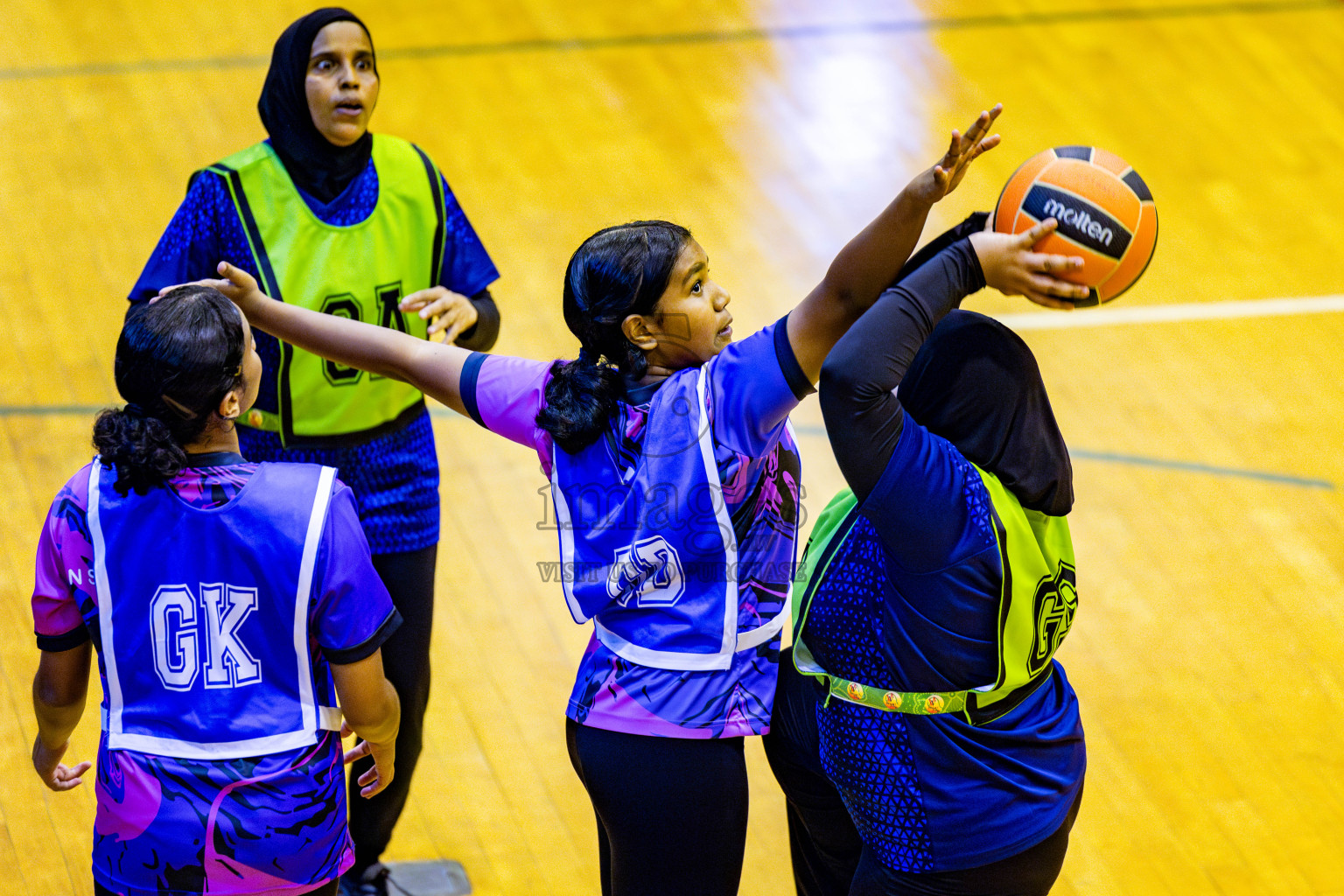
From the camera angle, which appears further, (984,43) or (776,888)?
(984,43)

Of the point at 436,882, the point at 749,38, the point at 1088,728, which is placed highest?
the point at 749,38

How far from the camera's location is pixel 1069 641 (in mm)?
4047

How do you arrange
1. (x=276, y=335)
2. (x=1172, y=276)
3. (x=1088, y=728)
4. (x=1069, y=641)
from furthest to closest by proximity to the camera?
(x=1172, y=276) < (x=1069, y=641) < (x=1088, y=728) < (x=276, y=335)

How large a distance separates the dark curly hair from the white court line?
3832 mm

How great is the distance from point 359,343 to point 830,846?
119cm

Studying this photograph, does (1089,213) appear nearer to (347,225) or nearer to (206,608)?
(206,608)

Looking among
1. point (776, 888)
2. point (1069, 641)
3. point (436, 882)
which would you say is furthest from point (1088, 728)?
point (436, 882)

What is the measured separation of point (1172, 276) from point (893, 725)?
396 cm

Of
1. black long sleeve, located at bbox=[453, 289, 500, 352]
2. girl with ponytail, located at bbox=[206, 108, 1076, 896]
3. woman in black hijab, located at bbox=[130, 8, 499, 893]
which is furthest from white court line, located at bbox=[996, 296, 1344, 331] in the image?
girl with ponytail, located at bbox=[206, 108, 1076, 896]

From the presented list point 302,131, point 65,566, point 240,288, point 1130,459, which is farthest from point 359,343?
point 1130,459

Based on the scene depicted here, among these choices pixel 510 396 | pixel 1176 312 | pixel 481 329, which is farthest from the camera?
pixel 1176 312

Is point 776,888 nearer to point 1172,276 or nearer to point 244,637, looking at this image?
point 244,637

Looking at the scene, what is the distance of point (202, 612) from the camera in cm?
209

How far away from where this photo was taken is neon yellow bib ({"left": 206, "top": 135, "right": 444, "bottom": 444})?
2.94m
